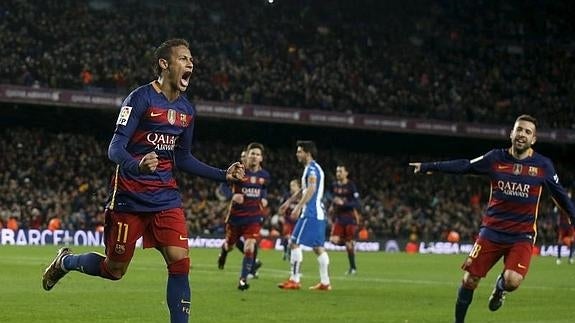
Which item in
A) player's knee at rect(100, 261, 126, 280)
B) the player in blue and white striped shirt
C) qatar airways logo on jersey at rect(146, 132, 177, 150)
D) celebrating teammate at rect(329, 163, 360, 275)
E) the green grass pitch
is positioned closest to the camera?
qatar airways logo on jersey at rect(146, 132, 177, 150)

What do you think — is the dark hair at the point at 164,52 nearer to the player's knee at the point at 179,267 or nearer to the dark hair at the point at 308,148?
the player's knee at the point at 179,267

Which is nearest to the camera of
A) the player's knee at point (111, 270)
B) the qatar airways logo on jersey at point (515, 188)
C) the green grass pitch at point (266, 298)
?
the player's knee at point (111, 270)

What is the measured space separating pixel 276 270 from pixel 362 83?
26210 millimetres

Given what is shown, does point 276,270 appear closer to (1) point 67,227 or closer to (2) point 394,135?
(1) point 67,227

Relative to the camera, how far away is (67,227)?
36906 millimetres

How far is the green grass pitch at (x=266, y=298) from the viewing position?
13.4 meters

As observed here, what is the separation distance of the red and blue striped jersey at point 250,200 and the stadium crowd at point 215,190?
17160 mm

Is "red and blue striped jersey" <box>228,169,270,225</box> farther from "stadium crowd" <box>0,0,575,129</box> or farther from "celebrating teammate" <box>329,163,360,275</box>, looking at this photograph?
"stadium crowd" <box>0,0,575,129</box>

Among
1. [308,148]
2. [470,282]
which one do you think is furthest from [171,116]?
[308,148]

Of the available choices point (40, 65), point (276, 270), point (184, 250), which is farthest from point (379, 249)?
point (184, 250)

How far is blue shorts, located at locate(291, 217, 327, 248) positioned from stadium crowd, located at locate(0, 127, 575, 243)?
61.3ft

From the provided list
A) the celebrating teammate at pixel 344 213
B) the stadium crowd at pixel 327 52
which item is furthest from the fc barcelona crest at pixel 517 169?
the stadium crowd at pixel 327 52

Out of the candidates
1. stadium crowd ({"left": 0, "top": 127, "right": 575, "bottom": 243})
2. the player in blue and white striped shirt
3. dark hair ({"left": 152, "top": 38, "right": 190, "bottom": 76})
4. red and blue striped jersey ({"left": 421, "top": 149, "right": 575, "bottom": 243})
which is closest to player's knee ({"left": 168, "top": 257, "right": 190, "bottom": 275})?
dark hair ({"left": 152, "top": 38, "right": 190, "bottom": 76})

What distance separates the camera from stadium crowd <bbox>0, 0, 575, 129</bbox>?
42.9 metres
